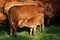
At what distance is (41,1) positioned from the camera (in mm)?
9070

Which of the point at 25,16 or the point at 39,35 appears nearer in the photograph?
the point at 39,35

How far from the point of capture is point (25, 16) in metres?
8.02

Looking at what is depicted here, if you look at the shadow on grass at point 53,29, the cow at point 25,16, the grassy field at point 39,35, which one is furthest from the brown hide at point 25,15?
the shadow on grass at point 53,29

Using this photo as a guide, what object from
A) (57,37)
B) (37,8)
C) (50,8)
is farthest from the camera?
(50,8)

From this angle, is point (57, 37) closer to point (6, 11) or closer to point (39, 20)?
point (39, 20)

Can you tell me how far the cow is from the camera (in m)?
7.68

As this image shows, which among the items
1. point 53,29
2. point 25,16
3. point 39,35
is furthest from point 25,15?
point 53,29

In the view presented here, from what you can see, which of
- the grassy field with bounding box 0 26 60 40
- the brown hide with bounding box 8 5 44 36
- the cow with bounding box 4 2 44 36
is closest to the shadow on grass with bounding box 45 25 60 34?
the grassy field with bounding box 0 26 60 40

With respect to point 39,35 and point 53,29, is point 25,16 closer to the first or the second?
point 39,35

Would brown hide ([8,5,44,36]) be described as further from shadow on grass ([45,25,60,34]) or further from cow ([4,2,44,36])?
shadow on grass ([45,25,60,34])

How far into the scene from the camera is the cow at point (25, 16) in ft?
25.2

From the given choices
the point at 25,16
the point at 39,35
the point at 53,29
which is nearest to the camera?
the point at 39,35

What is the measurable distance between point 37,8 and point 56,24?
3.70 ft

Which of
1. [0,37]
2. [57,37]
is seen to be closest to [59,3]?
[57,37]
